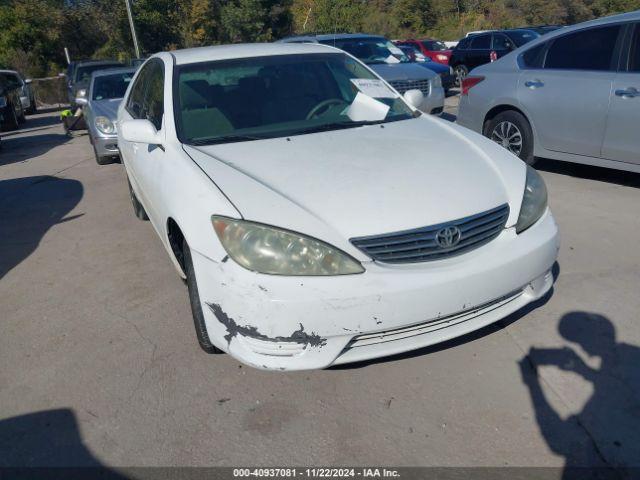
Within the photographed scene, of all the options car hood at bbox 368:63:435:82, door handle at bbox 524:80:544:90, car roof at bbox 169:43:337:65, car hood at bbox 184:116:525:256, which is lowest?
car hood at bbox 368:63:435:82

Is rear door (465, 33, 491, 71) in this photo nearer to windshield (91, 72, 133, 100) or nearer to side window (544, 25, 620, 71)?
windshield (91, 72, 133, 100)

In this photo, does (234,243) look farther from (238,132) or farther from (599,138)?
(599,138)

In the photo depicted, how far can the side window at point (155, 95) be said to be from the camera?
3.58m

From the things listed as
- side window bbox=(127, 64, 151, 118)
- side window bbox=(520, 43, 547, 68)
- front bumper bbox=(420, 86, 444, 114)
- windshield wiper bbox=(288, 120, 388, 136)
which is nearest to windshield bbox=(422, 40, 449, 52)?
front bumper bbox=(420, 86, 444, 114)

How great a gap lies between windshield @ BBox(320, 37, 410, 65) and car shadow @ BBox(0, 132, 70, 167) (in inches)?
231

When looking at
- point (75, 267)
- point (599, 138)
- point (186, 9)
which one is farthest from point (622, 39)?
point (186, 9)

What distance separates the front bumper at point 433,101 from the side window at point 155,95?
5.01 meters

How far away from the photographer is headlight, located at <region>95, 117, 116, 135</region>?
26.5ft

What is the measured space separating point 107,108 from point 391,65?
4592mm

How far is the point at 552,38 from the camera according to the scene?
5.76m

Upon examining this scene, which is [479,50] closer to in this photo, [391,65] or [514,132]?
[391,65]

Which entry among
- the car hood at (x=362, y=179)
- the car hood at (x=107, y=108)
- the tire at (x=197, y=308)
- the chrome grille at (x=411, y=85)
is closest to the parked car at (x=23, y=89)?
the car hood at (x=107, y=108)

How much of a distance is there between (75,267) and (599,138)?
4.83 m

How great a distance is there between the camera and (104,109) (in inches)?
330
